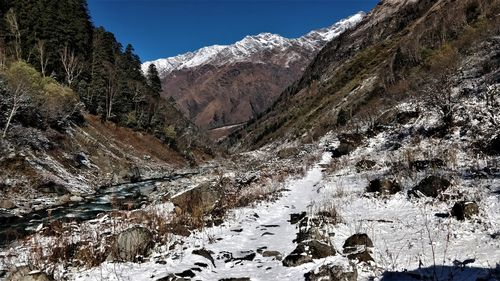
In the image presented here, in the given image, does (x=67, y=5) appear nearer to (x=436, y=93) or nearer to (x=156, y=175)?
(x=156, y=175)

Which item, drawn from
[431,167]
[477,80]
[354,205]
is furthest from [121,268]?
[477,80]

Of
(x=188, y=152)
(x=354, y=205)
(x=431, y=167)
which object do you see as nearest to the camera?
(x=354, y=205)

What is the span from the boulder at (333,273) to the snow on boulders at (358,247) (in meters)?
0.60

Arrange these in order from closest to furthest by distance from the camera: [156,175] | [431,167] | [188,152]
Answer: [431,167] < [156,175] < [188,152]

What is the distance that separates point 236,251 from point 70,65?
61920mm

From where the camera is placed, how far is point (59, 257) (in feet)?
28.4

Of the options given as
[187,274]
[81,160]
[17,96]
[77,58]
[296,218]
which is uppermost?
[77,58]

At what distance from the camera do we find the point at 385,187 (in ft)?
44.8

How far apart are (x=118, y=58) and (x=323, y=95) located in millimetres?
68452

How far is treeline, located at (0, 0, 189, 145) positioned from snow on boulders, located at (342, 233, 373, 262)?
5204 centimetres

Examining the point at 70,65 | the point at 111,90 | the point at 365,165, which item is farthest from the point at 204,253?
the point at 111,90

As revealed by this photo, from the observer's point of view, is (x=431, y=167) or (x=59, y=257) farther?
(x=431, y=167)

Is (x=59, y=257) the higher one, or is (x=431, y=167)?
(x=431, y=167)

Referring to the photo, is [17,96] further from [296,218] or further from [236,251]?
[236,251]
